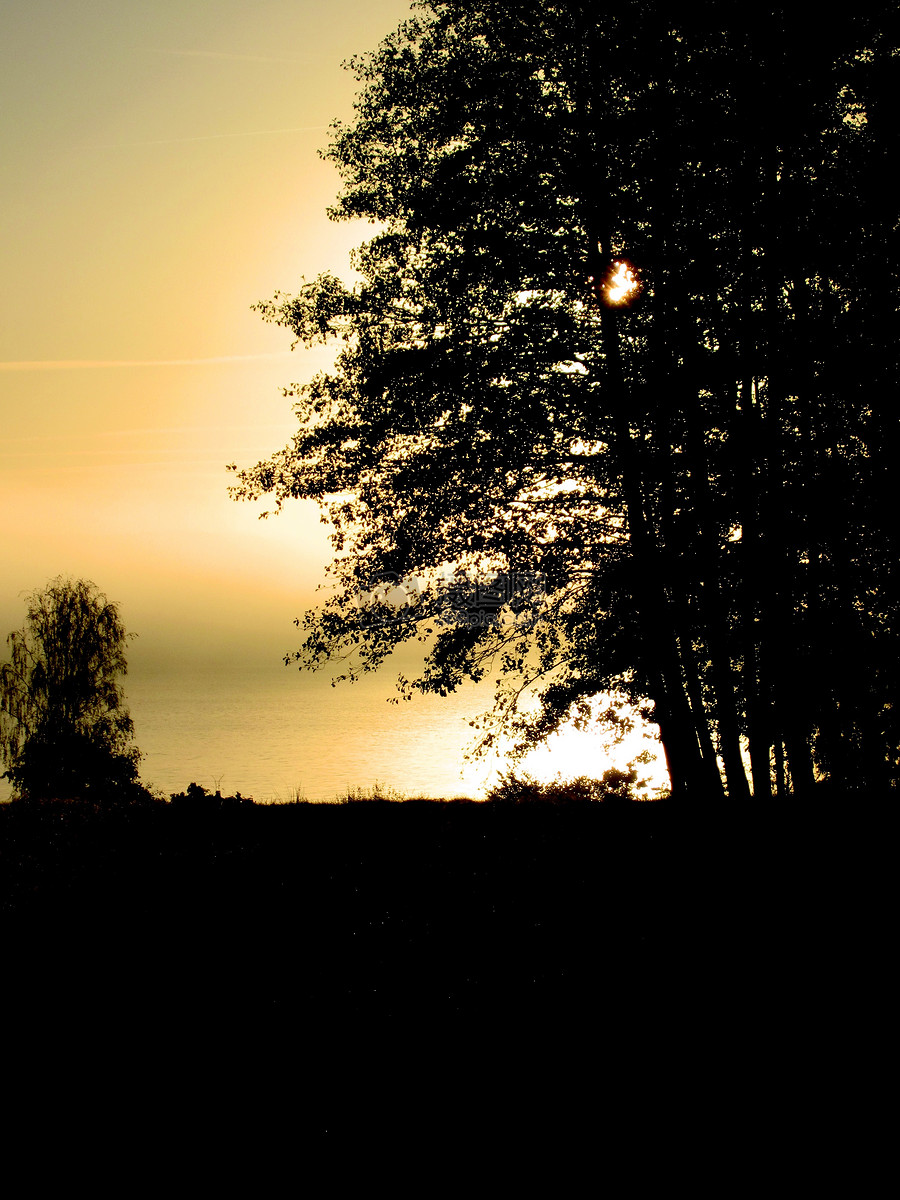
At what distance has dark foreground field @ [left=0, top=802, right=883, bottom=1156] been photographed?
4824mm

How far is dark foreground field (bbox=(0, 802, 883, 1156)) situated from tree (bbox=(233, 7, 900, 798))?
3385 mm

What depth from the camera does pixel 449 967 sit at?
20.2ft

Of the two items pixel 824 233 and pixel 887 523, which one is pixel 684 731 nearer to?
pixel 887 523

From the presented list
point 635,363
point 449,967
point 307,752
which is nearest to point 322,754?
point 307,752

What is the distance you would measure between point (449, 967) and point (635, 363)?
29.4ft

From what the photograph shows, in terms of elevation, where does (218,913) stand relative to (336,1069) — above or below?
above

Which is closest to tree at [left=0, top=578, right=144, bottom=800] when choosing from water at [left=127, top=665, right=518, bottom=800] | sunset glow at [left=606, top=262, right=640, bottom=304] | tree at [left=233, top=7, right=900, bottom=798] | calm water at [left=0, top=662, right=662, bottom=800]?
water at [left=127, top=665, right=518, bottom=800]

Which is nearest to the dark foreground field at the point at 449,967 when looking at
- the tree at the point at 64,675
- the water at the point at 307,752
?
the water at the point at 307,752

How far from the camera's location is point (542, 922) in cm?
689

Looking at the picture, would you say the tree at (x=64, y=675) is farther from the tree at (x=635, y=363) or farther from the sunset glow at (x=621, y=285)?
the sunset glow at (x=621, y=285)

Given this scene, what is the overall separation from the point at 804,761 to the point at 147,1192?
9.13 m

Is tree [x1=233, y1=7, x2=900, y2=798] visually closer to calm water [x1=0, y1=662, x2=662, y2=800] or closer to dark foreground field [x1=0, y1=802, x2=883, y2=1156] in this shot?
dark foreground field [x1=0, y1=802, x2=883, y2=1156]

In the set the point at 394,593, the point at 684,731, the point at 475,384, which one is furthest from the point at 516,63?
the point at 684,731

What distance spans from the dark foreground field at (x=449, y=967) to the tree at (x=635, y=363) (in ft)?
11.1
